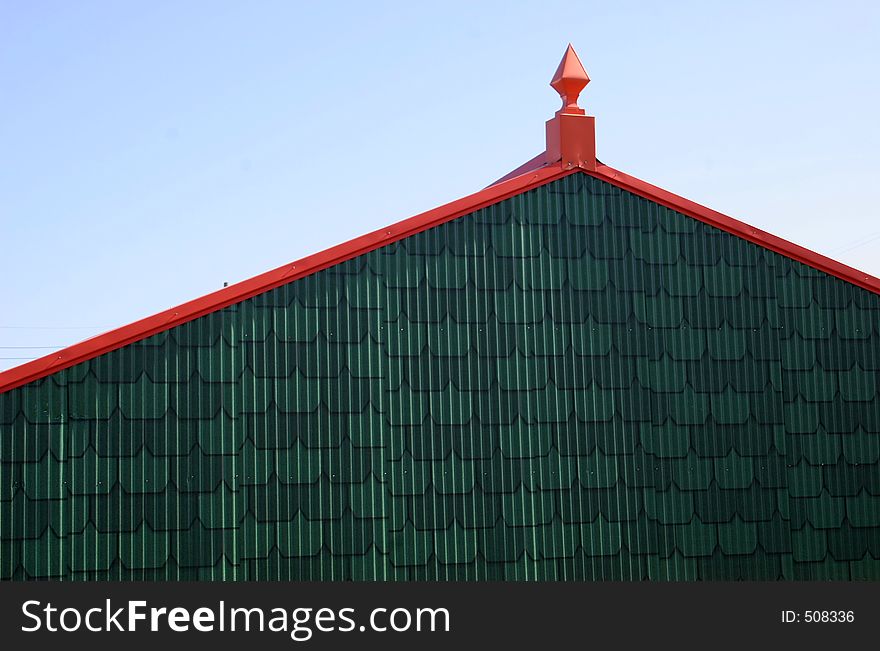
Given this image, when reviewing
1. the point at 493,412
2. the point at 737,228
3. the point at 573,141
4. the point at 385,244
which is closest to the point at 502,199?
the point at 573,141

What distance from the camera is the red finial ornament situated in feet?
42.8

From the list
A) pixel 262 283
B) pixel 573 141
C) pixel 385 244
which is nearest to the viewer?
pixel 262 283

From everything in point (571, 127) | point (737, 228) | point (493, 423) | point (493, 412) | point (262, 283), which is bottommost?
point (493, 423)

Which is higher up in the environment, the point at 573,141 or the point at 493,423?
the point at 573,141

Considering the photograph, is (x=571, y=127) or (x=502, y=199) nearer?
(x=502, y=199)

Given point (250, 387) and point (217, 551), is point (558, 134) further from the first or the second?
point (217, 551)

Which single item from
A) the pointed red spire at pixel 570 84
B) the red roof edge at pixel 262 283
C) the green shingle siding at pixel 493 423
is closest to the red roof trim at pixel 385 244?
the red roof edge at pixel 262 283

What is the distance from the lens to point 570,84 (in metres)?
13.3

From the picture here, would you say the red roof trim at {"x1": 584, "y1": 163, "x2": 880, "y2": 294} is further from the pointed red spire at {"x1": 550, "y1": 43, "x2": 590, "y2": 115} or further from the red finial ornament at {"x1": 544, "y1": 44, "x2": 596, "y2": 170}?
the pointed red spire at {"x1": 550, "y1": 43, "x2": 590, "y2": 115}

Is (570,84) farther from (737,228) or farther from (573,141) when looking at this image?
(737,228)

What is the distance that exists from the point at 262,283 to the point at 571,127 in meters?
3.99

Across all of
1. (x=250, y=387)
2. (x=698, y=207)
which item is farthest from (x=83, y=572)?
(x=698, y=207)

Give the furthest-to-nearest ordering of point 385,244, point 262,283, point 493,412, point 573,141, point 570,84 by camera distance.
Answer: point 570,84
point 573,141
point 493,412
point 385,244
point 262,283

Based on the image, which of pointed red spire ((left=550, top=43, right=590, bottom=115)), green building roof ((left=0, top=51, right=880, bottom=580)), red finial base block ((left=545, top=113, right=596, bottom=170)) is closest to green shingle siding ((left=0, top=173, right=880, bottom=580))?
green building roof ((left=0, top=51, right=880, bottom=580))
